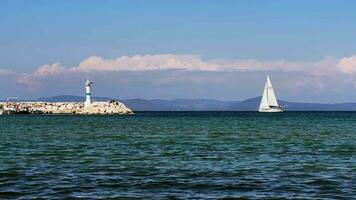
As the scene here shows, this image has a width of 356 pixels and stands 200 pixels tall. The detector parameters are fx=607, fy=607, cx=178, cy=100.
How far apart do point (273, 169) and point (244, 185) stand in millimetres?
6367

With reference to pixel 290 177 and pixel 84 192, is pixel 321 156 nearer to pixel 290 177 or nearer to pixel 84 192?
pixel 290 177

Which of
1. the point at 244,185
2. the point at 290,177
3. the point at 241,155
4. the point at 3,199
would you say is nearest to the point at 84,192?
the point at 3,199

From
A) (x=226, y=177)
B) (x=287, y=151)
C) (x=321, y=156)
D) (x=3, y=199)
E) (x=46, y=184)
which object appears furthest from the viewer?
(x=287, y=151)

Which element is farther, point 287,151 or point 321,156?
point 287,151

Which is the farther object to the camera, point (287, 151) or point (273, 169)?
point (287, 151)

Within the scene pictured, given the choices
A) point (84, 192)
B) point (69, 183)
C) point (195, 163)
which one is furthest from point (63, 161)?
point (84, 192)

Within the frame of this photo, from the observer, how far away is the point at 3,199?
2122cm

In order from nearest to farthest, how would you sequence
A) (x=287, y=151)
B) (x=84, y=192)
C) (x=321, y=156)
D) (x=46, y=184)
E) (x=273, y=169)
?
(x=84, y=192) < (x=46, y=184) < (x=273, y=169) < (x=321, y=156) < (x=287, y=151)

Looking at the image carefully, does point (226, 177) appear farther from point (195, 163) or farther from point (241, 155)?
point (241, 155)

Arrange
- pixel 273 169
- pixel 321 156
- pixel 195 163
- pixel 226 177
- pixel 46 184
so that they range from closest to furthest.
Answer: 1. pixel 46 184
2. pixel 226 177
3. pixel 273 169
4. pixel 195 163
5. pixel 321 156

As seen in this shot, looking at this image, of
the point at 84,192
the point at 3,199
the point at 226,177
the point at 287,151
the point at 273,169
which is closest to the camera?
the point at 3,199

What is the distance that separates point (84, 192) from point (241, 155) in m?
18.5

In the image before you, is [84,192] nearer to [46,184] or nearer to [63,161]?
[46,184]

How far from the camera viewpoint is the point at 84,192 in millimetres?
22797
